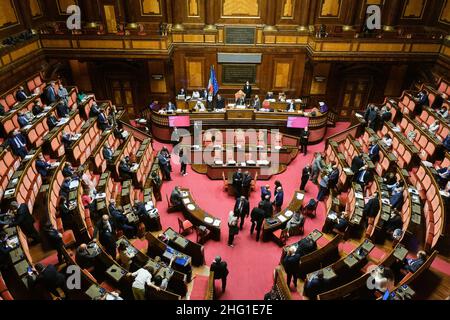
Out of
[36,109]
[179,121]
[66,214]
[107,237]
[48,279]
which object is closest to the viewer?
[48,279]

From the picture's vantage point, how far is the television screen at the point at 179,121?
14026mm

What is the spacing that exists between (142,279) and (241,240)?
3.55 m

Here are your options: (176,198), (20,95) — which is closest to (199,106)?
(176,198)

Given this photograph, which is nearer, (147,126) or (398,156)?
(398,156)

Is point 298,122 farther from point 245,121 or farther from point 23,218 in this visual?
point 23,218

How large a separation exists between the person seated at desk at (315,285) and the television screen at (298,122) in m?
8.17

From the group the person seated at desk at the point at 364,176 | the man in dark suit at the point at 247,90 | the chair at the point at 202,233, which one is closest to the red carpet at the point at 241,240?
the chair at the point at 202,233

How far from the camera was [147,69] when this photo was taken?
50.2 ft

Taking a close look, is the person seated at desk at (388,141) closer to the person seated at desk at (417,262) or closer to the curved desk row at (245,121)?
the curved desk row at (245,121)

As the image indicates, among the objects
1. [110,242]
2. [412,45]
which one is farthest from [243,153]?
[412,45]

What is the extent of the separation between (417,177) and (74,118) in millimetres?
11774

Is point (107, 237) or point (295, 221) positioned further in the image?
point (295, 221)

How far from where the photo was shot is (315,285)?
23.0 ft
